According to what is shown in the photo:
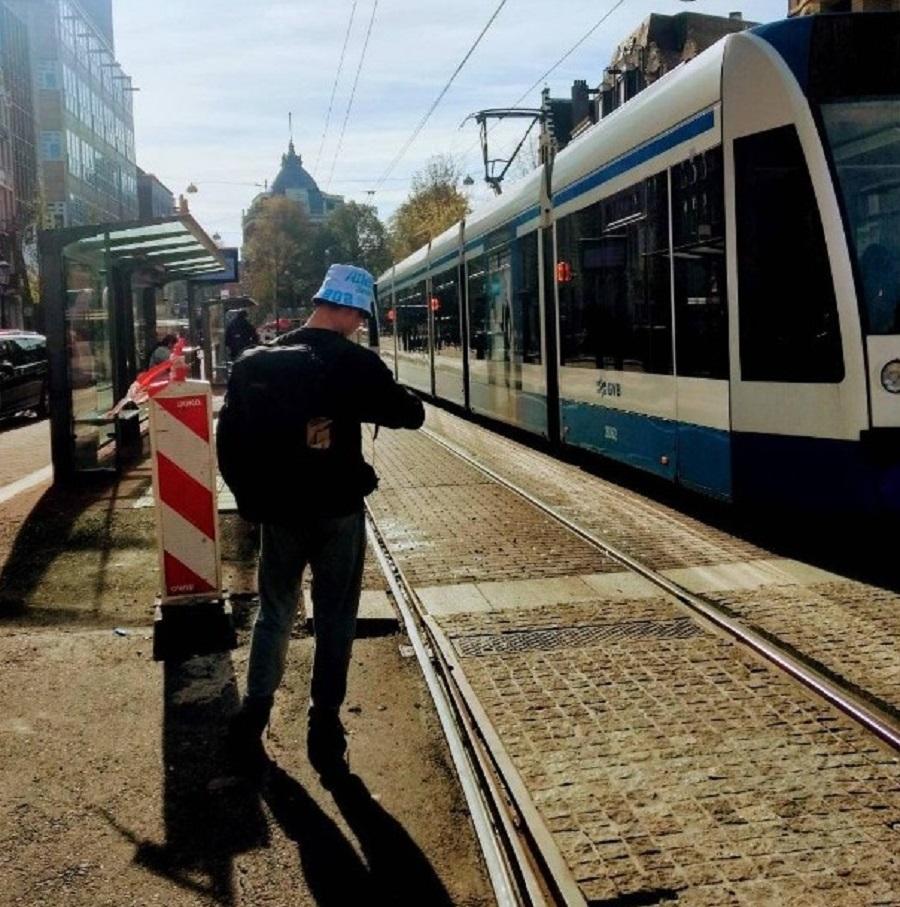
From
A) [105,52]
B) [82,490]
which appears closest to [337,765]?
[82,490]

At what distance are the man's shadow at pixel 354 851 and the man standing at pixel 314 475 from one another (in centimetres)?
24

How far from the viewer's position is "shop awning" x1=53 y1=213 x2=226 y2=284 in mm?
12508

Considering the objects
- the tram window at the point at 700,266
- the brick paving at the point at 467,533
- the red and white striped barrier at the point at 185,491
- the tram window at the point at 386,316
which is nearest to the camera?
the red and white striped barrier at the point at 185,491

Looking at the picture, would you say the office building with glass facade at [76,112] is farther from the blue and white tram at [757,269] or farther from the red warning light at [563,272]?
the blue and white tram at [757,269]

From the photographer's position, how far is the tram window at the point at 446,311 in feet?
68.1

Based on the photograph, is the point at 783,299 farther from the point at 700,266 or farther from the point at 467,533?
the point at 467,533

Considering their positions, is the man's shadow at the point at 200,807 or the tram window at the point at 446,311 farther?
the tram window at the point at 446,311

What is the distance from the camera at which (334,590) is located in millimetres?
4688

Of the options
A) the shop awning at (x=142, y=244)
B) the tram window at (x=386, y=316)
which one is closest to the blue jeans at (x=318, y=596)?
the shop awning at (x=142, y=244)

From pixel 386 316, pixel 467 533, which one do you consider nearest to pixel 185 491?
pixel 467 533

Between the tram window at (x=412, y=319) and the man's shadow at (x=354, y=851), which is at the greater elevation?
the tram window at (x=412, y=319)

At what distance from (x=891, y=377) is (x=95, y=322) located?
898cm

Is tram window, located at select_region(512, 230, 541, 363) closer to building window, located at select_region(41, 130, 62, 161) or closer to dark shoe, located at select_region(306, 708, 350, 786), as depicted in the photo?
dark shoe, located at select_region(306, 708, 350, 786)

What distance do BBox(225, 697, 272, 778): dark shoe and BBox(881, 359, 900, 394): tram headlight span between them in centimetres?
439
